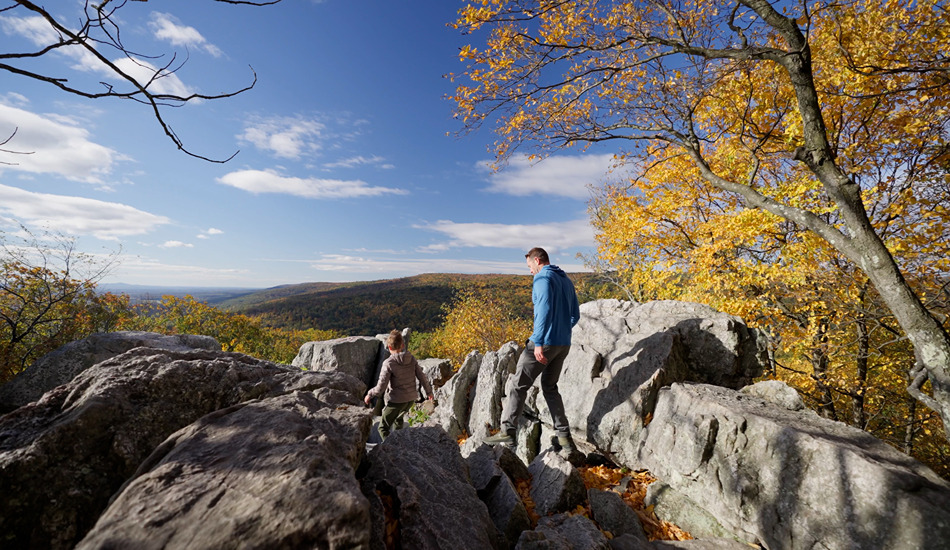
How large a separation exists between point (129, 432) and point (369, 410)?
170cm

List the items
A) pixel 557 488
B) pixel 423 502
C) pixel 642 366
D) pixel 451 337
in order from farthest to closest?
1. pixel 451 337
2. pixel 642 366
3. pixel 557 488
4. pixel 423 502

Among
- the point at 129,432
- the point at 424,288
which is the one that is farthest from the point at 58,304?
the point at 424,288

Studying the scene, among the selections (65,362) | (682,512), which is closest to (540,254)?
(682,512)

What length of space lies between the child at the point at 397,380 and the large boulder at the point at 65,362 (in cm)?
318

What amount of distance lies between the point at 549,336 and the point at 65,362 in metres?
8.38

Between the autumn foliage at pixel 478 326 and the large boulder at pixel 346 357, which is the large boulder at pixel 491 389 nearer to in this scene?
the large boulder at pixel 346 357

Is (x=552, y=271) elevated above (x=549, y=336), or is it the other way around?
(x=552, y=271)

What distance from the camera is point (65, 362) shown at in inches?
240

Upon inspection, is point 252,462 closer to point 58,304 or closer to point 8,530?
point 8,530

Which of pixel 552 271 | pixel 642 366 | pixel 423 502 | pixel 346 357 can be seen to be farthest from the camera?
pixel 346 357

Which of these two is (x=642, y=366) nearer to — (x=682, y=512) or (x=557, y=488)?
(x=682, y=512)

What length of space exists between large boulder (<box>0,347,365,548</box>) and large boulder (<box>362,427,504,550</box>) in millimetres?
1236

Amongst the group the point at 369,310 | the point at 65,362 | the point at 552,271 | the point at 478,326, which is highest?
the point at 552,271

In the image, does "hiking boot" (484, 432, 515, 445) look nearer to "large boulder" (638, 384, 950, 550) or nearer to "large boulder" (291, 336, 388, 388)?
"large boulder" (638, 384, 950, 550)
